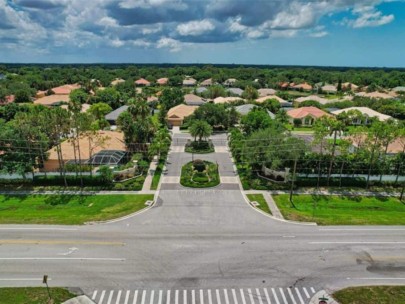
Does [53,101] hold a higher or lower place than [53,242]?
higher

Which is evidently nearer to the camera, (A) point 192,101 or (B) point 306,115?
(B) point 306,115

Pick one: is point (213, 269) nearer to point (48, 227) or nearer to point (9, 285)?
point (9, 285)

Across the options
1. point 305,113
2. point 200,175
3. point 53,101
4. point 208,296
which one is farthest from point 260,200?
point 53,101

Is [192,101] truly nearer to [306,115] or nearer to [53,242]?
[306,115]

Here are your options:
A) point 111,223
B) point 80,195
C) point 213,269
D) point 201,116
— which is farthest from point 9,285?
point 201,116

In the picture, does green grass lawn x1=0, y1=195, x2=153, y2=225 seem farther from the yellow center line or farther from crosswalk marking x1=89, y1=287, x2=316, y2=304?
crosswalk marking x1=89, y1=287, x2=316, y2=304

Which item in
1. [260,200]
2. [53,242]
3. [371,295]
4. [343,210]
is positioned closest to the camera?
[371,295]

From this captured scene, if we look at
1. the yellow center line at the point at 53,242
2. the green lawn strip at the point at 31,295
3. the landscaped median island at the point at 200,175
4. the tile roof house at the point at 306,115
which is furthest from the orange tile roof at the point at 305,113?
the green lawn strip at the point at 31,295
